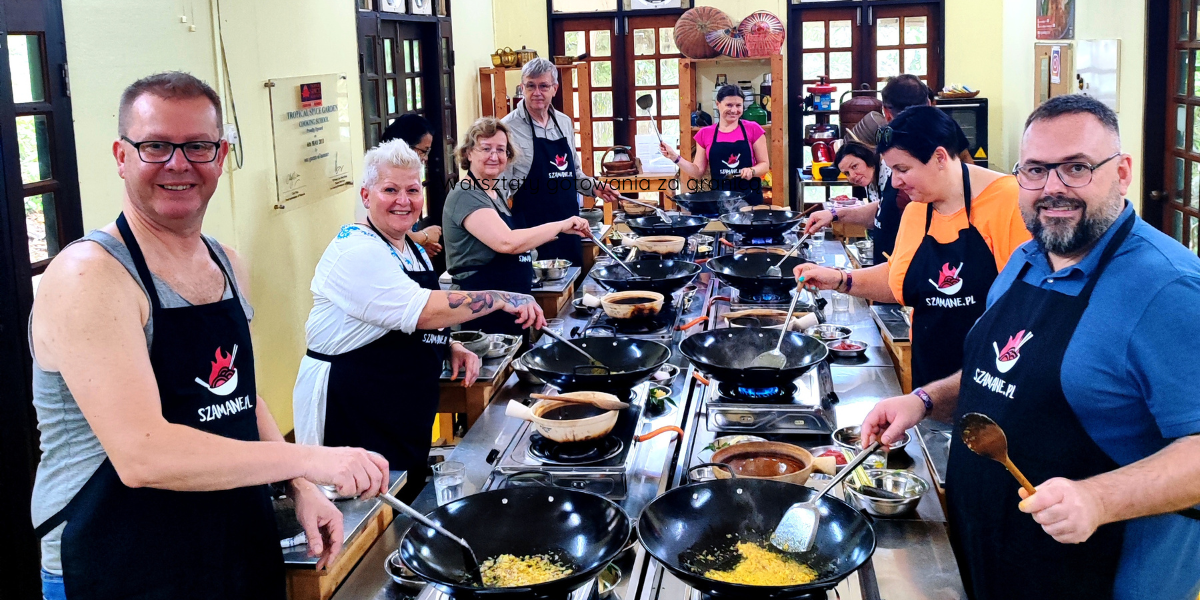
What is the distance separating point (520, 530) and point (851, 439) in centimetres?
105

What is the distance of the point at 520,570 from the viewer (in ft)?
6.07

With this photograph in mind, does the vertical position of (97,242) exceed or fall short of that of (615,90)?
it falls short

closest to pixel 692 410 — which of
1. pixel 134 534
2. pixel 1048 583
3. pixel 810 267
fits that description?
pixel 810 267

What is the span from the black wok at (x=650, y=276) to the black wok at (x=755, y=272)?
14 cm

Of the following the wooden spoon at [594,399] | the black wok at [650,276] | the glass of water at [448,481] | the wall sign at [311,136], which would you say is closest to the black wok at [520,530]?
the glass of water at [448,481]

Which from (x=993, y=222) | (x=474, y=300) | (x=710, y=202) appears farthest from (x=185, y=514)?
(x=710, y=202)

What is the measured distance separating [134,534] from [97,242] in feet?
1.71

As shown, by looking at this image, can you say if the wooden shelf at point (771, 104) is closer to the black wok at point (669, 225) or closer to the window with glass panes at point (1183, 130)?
the black wok at point (669, 225)

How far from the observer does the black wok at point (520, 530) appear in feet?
5.99

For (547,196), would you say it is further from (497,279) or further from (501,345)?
(501,345)

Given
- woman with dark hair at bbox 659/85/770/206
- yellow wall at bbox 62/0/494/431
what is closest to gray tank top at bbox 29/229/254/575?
yellow wall at bbox 62/0/494/431

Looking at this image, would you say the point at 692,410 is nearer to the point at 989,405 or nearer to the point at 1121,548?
the point at 989,405

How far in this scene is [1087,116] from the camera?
74.9 inches

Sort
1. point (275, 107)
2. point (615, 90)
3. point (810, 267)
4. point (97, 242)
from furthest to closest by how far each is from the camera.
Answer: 1. point (615, 90)
2. point (275, 107)
3. point (810, 267)
4. point (97, 242)
